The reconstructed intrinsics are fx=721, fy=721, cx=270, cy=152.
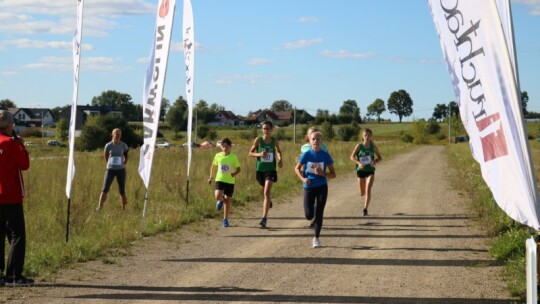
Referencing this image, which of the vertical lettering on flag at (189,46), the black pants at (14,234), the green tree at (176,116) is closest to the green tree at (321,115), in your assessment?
the green tree at (176,116)

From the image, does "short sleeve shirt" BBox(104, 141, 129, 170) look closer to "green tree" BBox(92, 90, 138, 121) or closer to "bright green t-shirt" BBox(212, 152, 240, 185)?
"bright green t-shirt" BBox(212, 152, 240, 185)

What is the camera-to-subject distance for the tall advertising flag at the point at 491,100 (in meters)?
5.07

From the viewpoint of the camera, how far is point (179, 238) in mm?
11516

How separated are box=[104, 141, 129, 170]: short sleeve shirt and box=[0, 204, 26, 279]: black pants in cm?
738

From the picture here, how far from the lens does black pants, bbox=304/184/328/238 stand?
10617 mm

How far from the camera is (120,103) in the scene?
429ft

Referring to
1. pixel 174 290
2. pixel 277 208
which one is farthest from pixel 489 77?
pixel 277 208

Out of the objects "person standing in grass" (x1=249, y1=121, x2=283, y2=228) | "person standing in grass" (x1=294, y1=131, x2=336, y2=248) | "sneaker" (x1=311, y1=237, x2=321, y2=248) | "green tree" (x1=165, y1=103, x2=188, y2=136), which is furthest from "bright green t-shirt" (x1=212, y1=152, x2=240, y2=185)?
"green tree" (x1=165, y1=103, x2=188, y2=136)

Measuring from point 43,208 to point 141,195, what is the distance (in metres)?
3.08

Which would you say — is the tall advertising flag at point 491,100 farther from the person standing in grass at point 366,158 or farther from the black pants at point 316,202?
the person standing in grass at point 366,158

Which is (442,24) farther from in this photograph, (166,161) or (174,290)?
(166,161)

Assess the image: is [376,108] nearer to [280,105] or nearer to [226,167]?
[280,105]

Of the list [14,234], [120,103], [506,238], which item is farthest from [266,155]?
[120,103]

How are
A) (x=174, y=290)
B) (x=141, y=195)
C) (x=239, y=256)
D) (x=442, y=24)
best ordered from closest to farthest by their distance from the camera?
(x=442, y=24)
(x=174, y=290)
(x=239, y=256)
(x=141, y=195)
